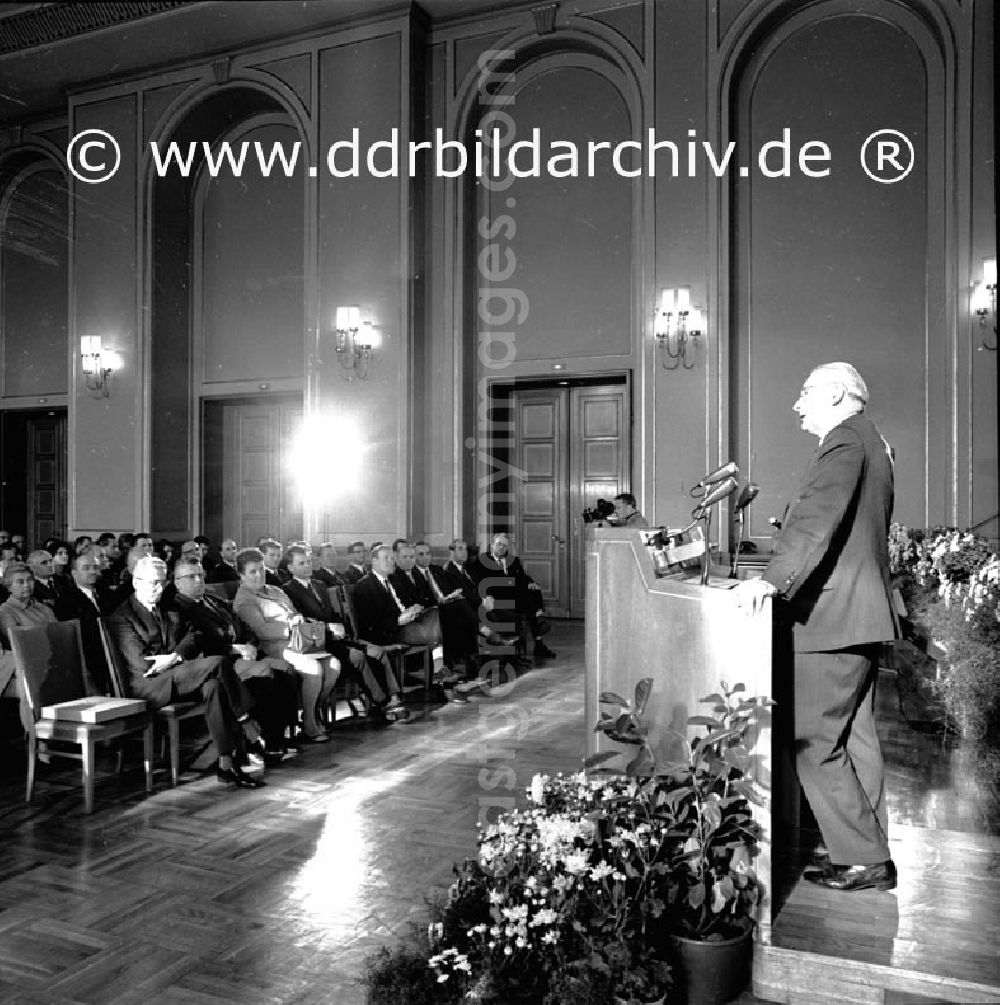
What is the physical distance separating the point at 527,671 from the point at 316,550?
2786 millimetres

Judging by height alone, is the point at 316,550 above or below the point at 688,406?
below

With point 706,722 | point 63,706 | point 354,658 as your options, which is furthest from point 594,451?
point 706,722

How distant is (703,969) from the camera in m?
2.31

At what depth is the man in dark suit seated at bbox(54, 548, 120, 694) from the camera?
497 cm

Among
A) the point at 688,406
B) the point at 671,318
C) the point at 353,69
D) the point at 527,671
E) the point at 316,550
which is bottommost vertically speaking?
the point at 527,671

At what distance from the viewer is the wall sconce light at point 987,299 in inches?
294

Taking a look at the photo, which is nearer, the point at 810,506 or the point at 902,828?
the point at 810,506

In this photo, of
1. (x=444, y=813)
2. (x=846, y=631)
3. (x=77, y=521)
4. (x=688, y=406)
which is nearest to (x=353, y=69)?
(x=688, y=406)

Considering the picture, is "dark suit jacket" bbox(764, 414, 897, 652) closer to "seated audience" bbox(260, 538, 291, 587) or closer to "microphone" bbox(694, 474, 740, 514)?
"microphone" bbox(694, 474, 740, 514)

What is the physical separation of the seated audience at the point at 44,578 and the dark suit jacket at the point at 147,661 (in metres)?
1.56

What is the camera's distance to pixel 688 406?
27.2ft

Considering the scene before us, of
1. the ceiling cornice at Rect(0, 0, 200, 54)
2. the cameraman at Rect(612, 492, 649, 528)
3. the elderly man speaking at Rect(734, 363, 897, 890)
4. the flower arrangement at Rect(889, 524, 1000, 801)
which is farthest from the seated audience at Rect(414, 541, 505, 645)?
the ceiling cornice at Rect(0, 0, 200, 54)

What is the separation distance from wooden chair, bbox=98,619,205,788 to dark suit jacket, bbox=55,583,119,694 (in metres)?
0.18

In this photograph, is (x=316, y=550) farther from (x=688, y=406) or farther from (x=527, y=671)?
(x=688, y=406)
